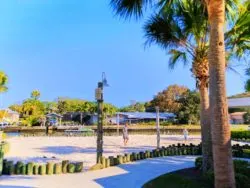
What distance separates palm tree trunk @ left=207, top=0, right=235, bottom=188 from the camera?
22.1 ft

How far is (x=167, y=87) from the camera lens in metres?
69.7

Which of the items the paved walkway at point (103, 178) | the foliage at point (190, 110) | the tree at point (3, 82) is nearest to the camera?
the paved walkway at point (103, 178)

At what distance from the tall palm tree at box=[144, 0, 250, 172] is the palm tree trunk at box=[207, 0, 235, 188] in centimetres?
386

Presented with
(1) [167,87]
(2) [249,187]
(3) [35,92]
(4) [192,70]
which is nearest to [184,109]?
(1) [167,87]

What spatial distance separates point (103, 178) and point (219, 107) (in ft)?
17.2

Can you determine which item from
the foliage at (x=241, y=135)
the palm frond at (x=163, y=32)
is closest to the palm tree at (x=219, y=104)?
the palm frond at (x=163, y=32)

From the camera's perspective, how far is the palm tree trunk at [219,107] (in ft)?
22.1

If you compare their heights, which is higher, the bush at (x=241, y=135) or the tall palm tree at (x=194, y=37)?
the tall palm tree at (x=194, y=37)

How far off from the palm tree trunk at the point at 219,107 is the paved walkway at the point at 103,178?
3560mm

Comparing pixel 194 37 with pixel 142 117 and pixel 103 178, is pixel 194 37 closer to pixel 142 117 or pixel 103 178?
pixel 103 178

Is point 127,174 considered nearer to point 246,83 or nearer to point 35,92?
point 246,83

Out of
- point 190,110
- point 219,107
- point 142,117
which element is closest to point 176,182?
point 219,107

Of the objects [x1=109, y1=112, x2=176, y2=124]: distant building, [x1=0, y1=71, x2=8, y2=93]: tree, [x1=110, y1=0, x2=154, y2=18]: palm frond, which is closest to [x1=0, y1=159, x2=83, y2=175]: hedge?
[x1=110, y1=0, x2=154, y2=18]: palm frond

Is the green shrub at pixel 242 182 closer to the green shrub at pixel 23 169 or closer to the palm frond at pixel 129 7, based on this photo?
the palm frond at pixel 129 7
